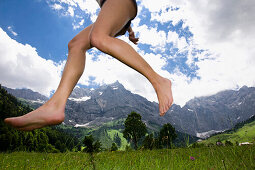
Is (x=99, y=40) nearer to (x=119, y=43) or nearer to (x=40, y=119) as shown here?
(x=119, y=43)

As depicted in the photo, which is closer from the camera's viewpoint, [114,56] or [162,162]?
[114,56]

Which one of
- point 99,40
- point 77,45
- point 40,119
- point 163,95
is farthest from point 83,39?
point 163,95

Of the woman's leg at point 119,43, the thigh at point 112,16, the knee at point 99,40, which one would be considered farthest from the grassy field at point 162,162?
the thigh at point 112,16

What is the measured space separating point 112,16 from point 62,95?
3.31 ft

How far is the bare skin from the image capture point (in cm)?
185

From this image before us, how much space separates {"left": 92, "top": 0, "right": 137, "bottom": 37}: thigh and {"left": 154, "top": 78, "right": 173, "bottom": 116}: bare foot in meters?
0.80

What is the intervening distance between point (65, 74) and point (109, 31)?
A: 2.40 ft

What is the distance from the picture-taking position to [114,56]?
1864 mm

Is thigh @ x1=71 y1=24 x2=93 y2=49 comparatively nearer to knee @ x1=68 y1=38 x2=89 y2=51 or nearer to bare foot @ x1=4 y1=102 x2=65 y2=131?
knee @ x1=68 y1=38 x2=89 y2=51

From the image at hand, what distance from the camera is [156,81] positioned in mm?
2066

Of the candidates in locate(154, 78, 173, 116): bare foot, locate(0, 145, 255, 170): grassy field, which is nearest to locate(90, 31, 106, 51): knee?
locate(154, 78, 173, 116): bare foot

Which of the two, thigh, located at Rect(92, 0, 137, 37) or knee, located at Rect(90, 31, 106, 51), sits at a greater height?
thigh, located at Rect(92, 0, 137, 37)

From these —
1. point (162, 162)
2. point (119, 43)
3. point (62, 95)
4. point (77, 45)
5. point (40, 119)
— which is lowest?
point (162, 162)

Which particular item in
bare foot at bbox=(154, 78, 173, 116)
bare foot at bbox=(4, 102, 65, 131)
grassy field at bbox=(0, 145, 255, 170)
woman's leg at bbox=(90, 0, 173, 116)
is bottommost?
grassy field at bbox=(0, 145, 255, 170)
